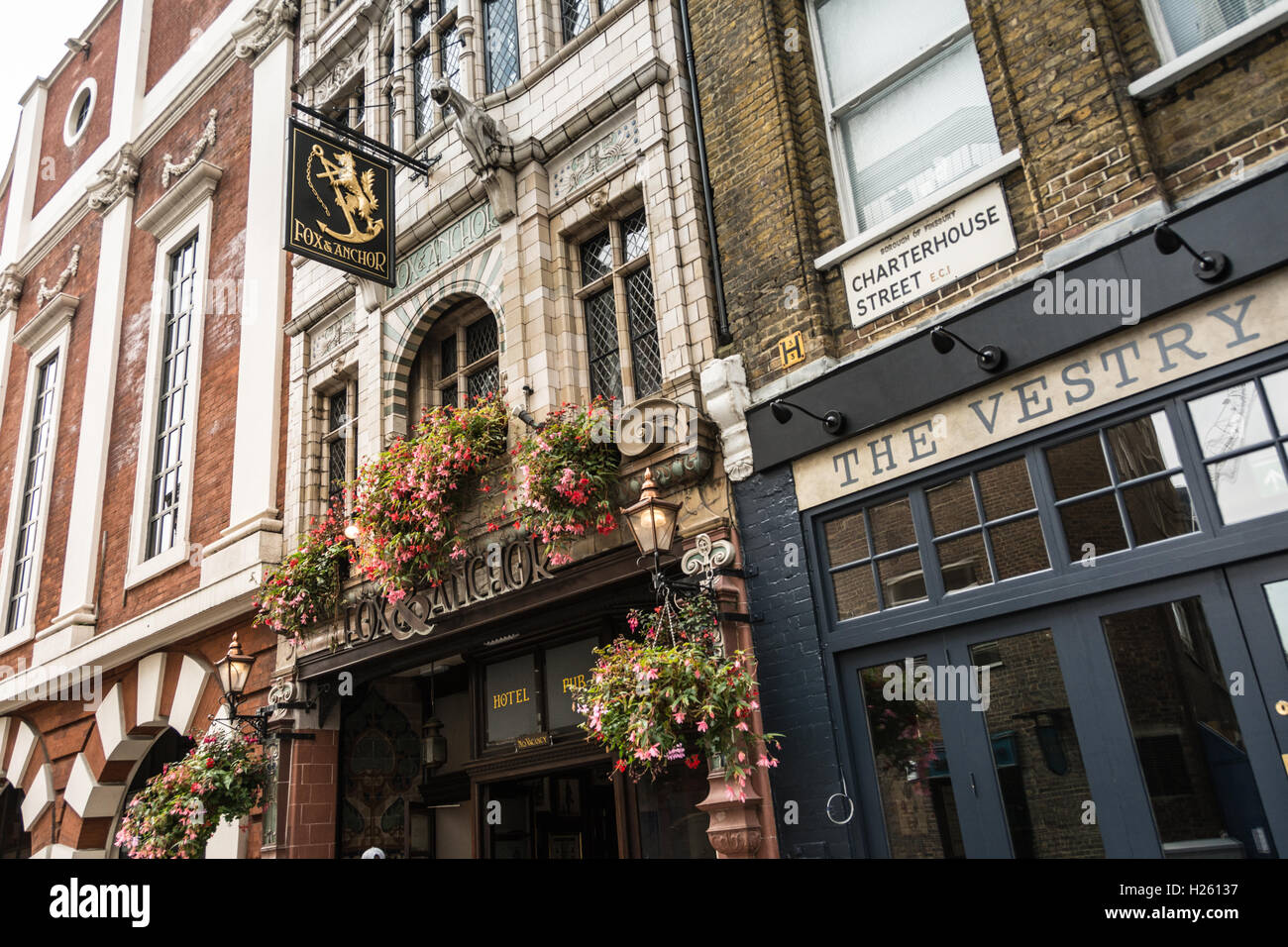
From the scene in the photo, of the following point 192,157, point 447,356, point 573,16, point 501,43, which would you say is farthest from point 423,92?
point 192,157

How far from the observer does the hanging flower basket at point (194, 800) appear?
10664mm

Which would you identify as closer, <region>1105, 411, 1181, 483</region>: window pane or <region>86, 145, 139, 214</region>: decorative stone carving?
<region>1105, 411, 1181, 483</region>: window pane

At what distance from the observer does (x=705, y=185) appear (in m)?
9.03

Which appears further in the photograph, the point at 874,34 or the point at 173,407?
the point at 173,407

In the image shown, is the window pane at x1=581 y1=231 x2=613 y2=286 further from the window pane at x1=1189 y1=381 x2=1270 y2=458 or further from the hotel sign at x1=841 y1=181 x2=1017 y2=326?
the window pane at x1=1189 y1=381 x2=1270 y2=458

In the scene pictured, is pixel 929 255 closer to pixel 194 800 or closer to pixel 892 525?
pixel 892 525

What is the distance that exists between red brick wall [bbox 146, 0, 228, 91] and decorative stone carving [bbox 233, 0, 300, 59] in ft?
6.26

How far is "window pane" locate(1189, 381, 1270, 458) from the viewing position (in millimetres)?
5531

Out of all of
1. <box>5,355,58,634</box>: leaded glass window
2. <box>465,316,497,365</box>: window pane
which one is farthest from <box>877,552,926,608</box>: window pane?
<box>5,355,58,634</box>: leaded glass window

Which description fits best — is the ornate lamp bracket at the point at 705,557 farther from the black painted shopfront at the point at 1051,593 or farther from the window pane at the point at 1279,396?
the window pane at the point at 1279,396

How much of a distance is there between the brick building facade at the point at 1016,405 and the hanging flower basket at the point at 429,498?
302 centimetres

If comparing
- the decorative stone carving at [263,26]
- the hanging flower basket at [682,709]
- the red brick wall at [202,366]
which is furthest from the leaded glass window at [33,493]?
the hanging flower basket at [682,709]

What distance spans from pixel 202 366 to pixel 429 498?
8.05 metres

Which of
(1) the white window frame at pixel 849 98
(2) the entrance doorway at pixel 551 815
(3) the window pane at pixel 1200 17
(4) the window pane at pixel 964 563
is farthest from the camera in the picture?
(2) the entrance doorway at pixel 551 815
